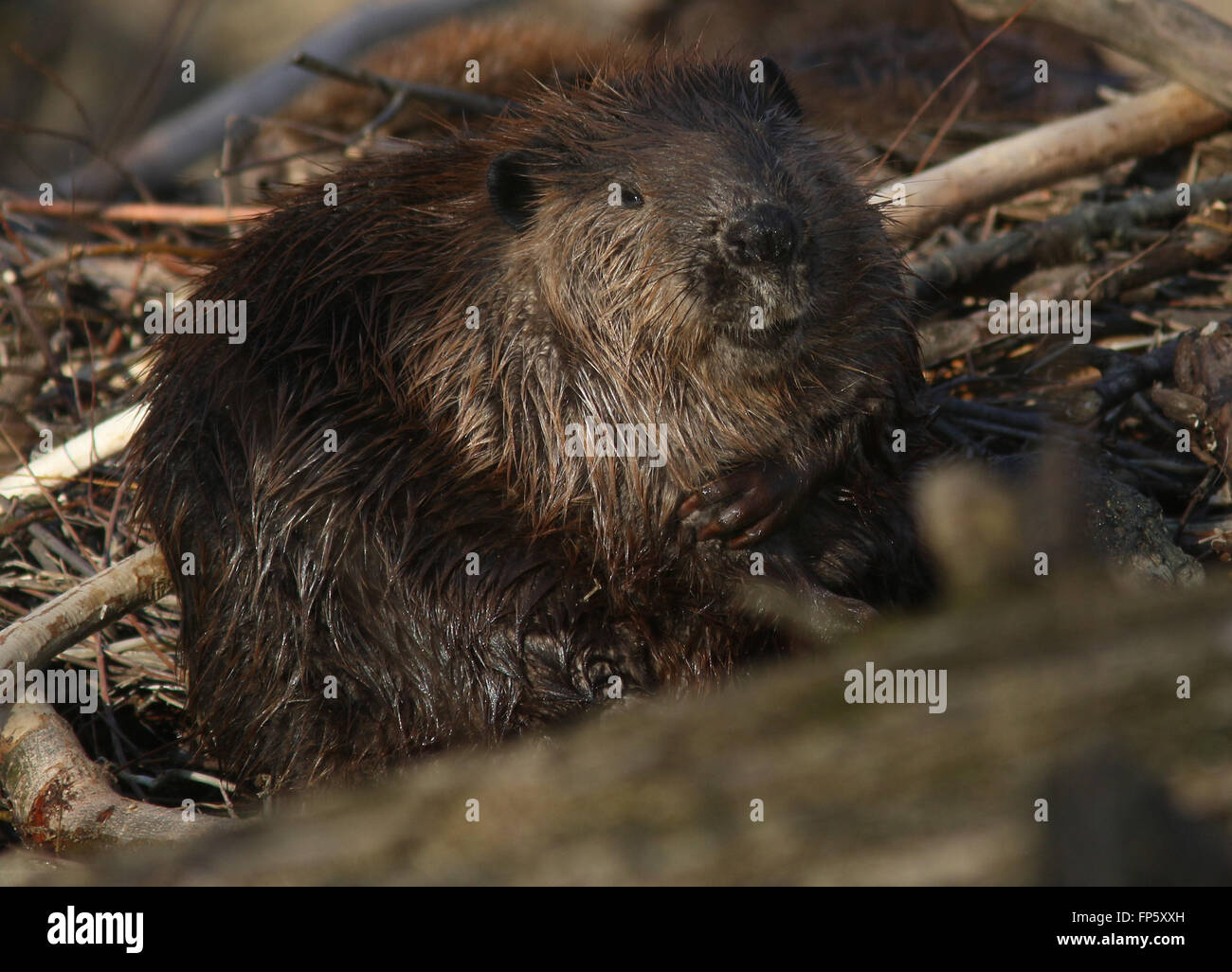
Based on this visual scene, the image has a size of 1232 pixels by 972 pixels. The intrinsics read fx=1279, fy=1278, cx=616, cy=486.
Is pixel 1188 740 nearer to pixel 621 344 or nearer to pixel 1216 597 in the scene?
pixel 1216 597

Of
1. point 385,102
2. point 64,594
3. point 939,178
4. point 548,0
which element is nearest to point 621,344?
point 64,594

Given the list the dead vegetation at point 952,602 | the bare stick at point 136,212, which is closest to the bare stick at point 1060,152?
the dead vegetation at point 952,602

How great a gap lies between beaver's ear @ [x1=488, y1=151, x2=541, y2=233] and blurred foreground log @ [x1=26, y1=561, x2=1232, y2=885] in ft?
6.59

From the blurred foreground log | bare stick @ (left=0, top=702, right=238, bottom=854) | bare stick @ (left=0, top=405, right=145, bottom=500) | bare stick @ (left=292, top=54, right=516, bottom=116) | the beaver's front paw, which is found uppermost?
bare stick @ (left=292, top=54, right=516, bottom=116)

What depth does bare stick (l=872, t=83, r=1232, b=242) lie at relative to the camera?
485cm

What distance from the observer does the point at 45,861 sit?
2.96 m

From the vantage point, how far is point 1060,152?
16.3ft

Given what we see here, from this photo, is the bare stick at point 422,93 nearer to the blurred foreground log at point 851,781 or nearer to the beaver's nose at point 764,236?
the beaver's nose at point 764,236

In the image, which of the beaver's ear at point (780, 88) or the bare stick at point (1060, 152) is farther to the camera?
the bare stick at point (1060, 152)

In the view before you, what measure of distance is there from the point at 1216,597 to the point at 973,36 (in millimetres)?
5638

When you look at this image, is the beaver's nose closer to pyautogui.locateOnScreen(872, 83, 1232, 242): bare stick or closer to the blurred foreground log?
the blurred foreground log

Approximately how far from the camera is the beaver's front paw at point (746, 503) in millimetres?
3229

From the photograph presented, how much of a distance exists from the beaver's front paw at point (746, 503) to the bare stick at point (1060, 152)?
1.83m

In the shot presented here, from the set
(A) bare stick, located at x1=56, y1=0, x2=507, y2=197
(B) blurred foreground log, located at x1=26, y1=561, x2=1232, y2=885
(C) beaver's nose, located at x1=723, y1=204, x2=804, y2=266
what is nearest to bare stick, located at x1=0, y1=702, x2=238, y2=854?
(B) blurred foreground log, located at x1=26, y1=561, x2=1232, y2=885
